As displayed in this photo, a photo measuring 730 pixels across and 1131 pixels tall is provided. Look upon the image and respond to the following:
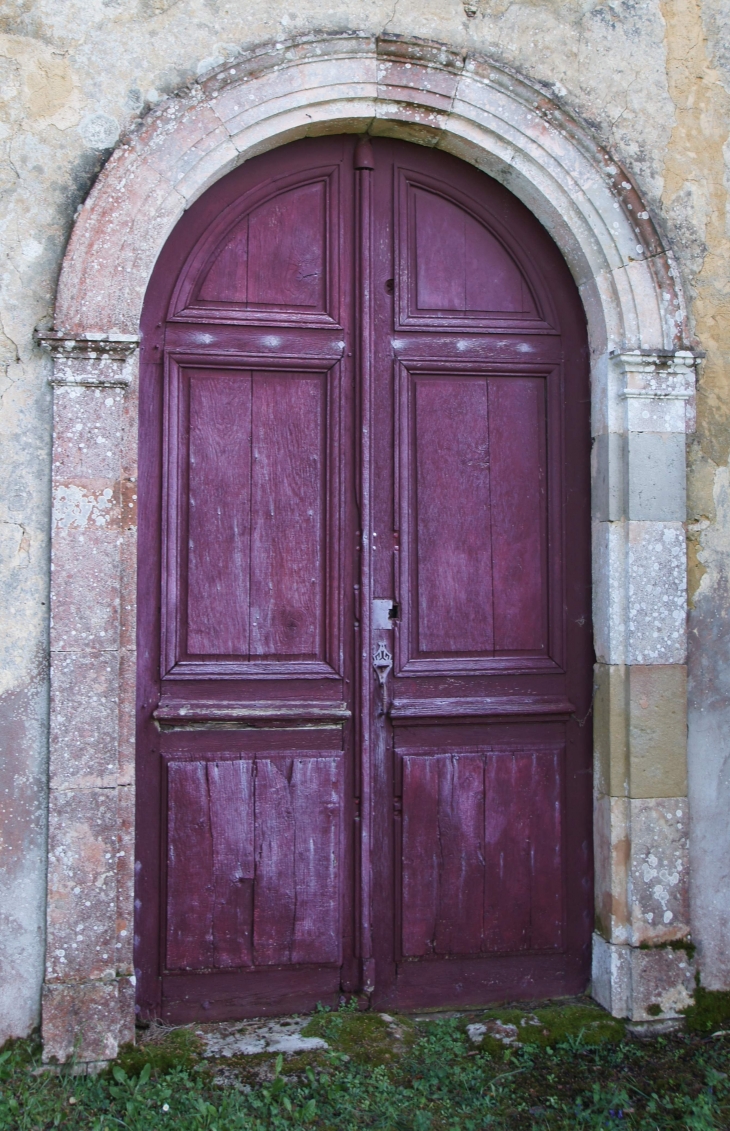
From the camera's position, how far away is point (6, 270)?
2.81 meters

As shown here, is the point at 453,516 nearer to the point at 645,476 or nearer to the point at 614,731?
the point at 645,476

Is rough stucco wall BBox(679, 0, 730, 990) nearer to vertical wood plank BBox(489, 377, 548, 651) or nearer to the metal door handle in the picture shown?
vertical wood plank BBox(489, 377, 548, 651)

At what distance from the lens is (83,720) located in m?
2.79

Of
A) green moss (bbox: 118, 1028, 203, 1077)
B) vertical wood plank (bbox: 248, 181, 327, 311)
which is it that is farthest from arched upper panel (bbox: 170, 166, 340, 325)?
green moss (bbox: 118, 1028, 203, 1077)

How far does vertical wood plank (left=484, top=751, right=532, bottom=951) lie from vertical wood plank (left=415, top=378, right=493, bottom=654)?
17.5 inches

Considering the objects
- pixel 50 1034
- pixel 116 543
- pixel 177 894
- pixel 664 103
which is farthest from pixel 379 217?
pixel 50 1034

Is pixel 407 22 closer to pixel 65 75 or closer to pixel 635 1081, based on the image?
pixel 65 75

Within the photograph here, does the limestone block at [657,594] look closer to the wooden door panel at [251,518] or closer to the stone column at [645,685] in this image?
the stone column at [645,685]

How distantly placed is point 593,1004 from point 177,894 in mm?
1482

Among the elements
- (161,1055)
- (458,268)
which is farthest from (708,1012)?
(458,268)

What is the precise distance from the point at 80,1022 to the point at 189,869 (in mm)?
536

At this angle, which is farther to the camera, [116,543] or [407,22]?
[407,22]

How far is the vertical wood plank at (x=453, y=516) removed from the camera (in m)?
3.21

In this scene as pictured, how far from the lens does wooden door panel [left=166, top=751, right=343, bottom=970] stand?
9.87ft
